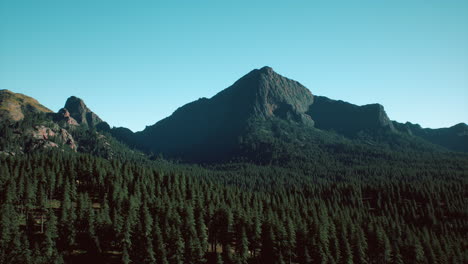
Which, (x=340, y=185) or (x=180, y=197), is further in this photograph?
(x=340, y=185)

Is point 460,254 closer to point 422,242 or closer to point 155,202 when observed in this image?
point 422,242

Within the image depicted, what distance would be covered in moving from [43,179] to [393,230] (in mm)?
115805

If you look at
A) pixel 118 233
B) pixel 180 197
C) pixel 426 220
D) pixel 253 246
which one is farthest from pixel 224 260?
pixel 426 220

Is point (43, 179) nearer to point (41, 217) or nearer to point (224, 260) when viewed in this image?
point (41, 217)

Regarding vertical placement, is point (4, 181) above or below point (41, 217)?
above

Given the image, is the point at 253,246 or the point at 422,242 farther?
the point at 422,242

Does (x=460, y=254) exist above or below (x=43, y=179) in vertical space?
below

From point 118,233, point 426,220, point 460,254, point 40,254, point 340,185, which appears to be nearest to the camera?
point 40,254

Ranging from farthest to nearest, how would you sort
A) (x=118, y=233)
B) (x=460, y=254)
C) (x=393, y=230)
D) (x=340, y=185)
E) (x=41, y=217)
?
(x=340, y=185)
(x=393, y=230)
(x=460, y=254)
(x=41, y=217)
(x=118, y=233)

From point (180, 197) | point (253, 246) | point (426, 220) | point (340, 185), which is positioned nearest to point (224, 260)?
point (253, 246)

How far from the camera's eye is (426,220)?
133 m

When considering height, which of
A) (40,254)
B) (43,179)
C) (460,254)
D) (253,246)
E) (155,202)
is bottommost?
(460,254)

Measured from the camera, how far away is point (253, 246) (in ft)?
281

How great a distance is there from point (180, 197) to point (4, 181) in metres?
53.1
